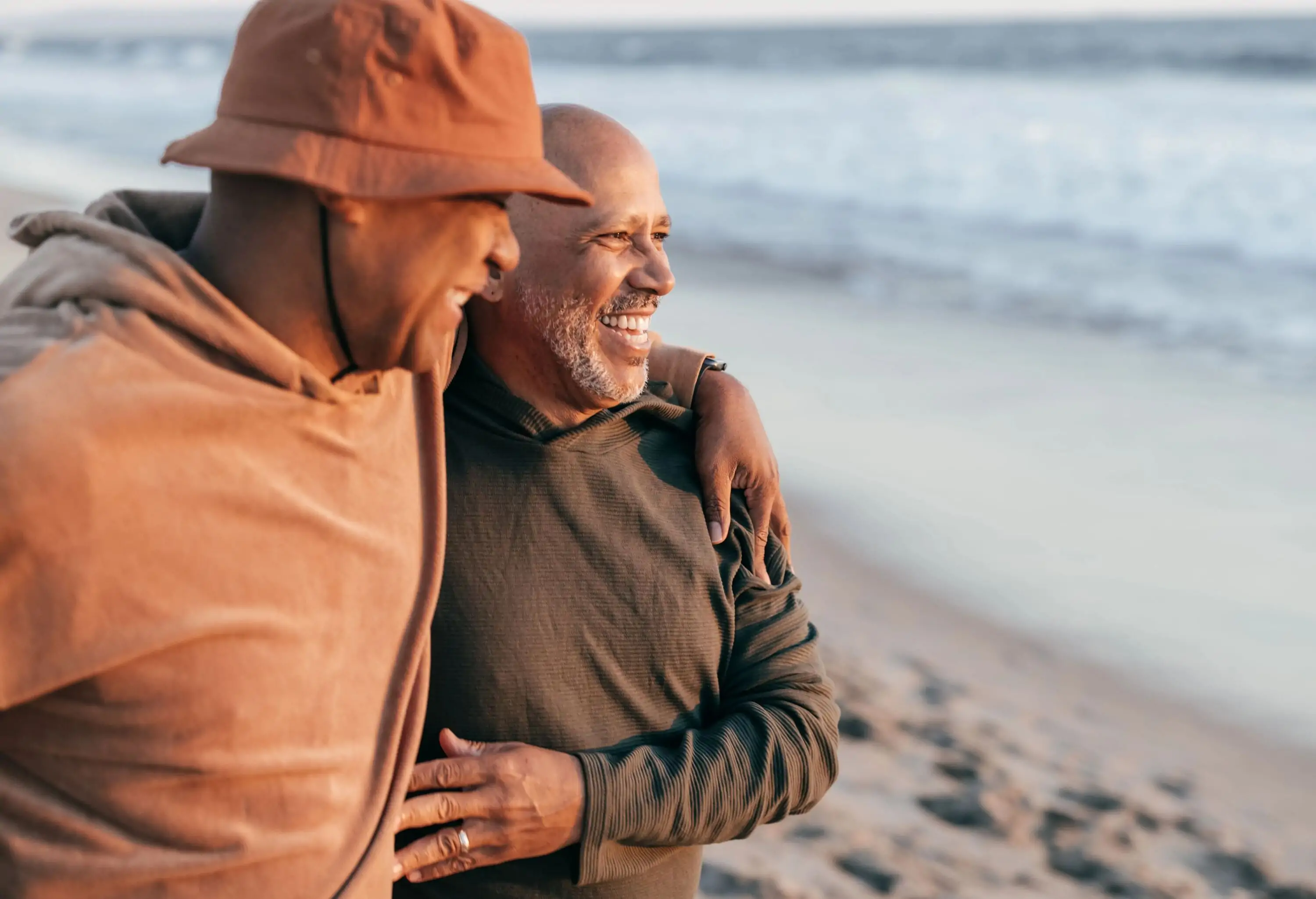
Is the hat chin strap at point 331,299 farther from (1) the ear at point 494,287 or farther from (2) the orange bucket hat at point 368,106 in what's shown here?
(1) the ear at point 494,287

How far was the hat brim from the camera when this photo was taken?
1.55 m

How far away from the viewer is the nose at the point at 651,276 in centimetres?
257

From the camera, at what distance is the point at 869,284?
1205 cm

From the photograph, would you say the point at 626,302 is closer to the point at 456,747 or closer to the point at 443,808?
the point at 456,747

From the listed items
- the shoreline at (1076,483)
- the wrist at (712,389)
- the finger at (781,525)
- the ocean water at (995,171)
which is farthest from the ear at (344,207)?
the ocean water at (995,171)

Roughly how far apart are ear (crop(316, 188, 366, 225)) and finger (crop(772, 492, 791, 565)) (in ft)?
4.48

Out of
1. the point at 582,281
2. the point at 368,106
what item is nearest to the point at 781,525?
the point at 582,281

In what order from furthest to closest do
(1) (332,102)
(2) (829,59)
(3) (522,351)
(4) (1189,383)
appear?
(2) (829,59) < (4) (1189,383) < (3) (522,351) < (1) (332,102)

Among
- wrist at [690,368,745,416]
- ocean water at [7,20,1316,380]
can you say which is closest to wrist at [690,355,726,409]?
wrist at [690,368,745,416]

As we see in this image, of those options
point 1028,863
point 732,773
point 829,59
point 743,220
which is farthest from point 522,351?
point 829,59

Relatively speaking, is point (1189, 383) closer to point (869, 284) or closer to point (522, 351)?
point (869, 284)

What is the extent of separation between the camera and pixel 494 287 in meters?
2.53

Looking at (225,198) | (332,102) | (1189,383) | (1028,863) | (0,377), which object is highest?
(332,102)

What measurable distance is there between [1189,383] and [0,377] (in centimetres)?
835
